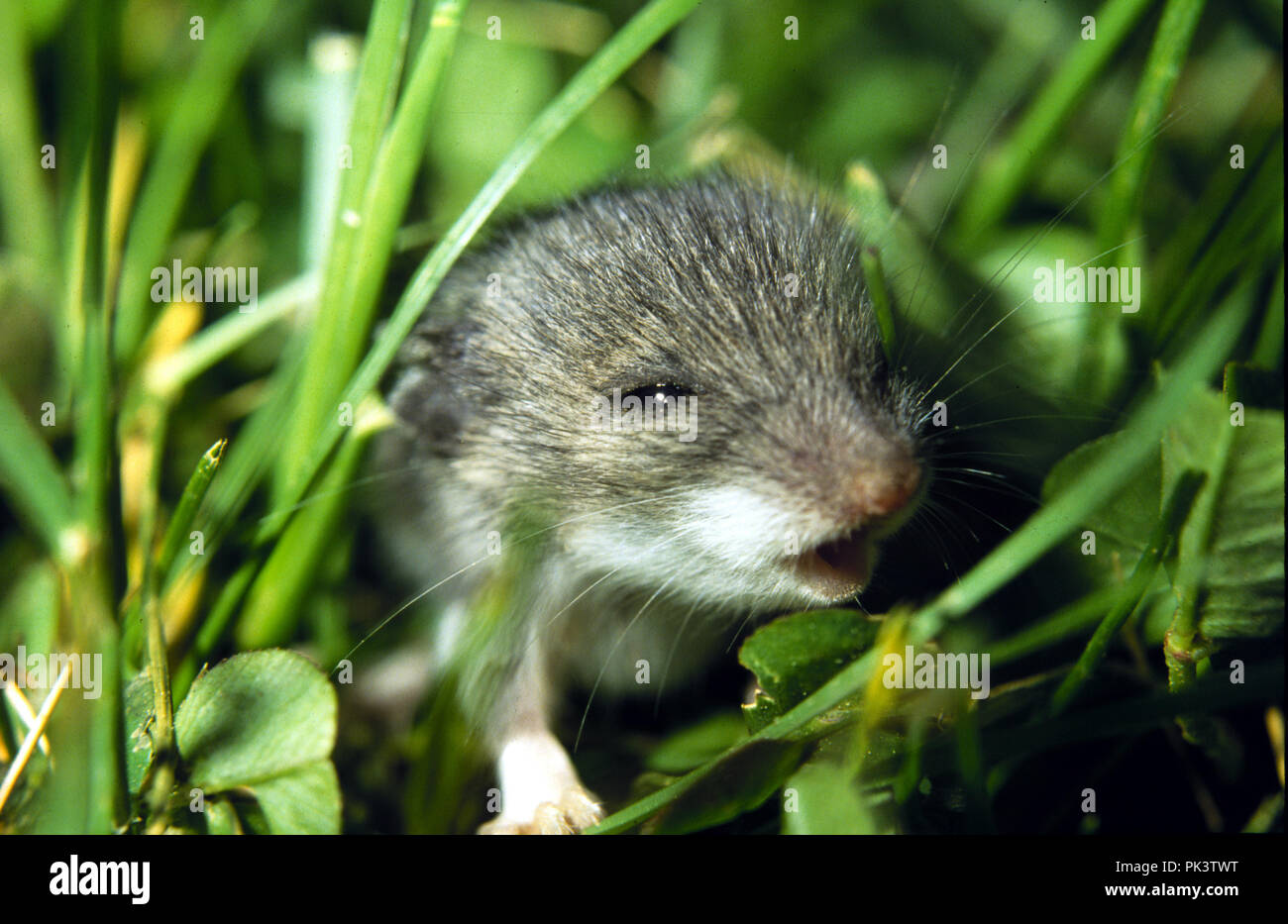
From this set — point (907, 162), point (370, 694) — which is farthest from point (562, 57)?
point (370, 694)

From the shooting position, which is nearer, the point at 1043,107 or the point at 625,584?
the point at 625,584

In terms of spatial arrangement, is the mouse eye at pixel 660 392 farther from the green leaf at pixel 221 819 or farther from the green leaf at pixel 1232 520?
the green leaf at pixel 221 819

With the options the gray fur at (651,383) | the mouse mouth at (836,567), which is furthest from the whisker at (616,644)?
the mouse mouth at (836,567)

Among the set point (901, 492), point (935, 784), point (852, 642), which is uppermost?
point (901, 492)

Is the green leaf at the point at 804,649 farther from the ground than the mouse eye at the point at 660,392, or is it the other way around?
the mouse eye at the point at 660,392

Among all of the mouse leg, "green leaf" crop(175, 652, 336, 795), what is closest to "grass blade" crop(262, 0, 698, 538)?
"green leaf" crop(175, 652, 336, 795)

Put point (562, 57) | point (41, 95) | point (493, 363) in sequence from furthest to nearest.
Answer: point (562, 57) → point (41, 95) → point (493, 363)

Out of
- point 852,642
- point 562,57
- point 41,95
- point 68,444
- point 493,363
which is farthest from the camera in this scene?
point 562,57

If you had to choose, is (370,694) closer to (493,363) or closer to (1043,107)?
(493,363)
